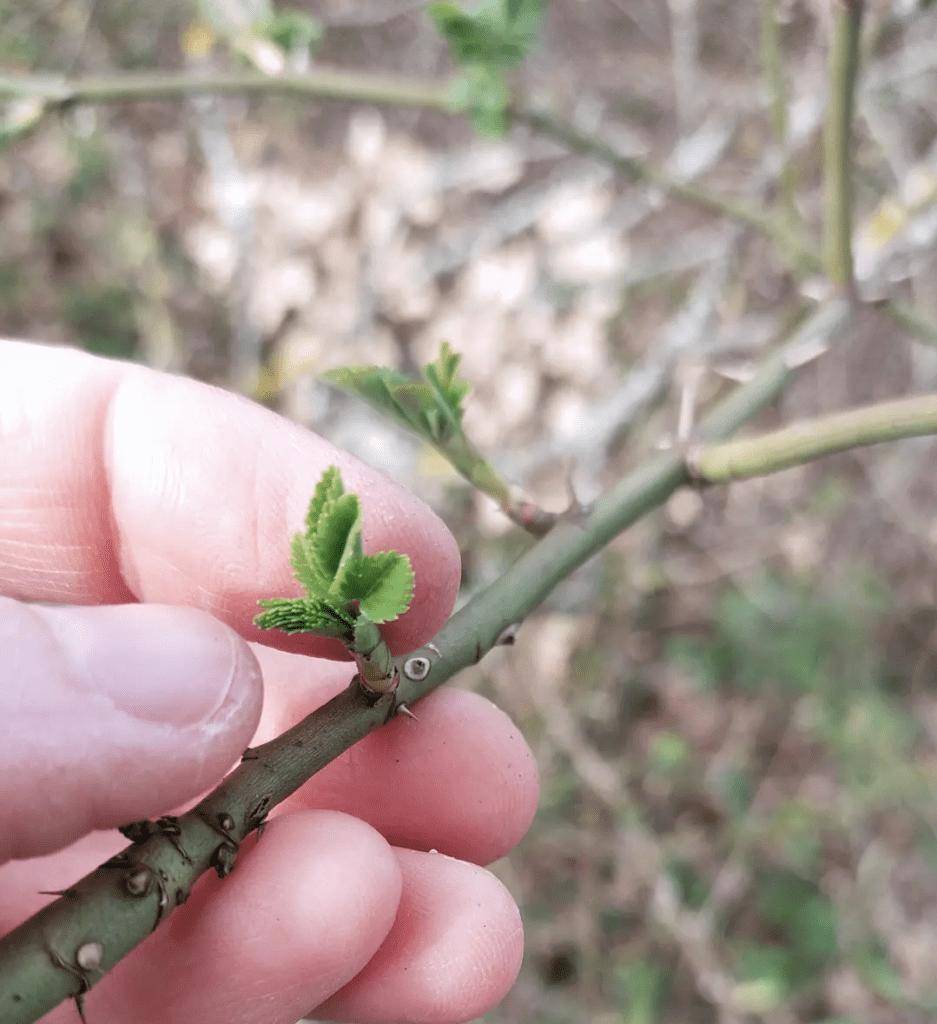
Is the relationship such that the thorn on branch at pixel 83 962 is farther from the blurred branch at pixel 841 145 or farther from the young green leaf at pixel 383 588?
the blurred branch at pixel 841 145

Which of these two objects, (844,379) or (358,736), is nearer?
(358,736)

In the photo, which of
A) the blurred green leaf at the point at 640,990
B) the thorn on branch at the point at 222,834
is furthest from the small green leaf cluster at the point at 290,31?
the blurred green leaf at the point at 640,990

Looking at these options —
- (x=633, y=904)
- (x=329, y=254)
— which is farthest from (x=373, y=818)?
(x=329, y=254)

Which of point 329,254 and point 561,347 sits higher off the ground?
point 329,254

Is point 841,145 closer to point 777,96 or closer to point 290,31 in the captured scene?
point 777,96

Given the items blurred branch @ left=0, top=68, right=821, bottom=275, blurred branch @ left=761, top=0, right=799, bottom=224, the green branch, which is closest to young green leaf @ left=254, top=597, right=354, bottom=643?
the green branch

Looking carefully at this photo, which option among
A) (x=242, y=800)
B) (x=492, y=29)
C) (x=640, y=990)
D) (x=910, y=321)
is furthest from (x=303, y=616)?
(x=640, y=990)

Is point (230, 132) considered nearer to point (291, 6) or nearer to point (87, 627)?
point (291, 6)
